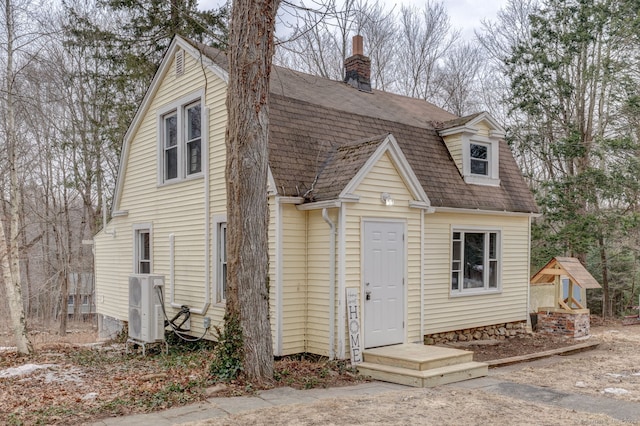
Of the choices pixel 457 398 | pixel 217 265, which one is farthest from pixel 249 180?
pixel 457 398

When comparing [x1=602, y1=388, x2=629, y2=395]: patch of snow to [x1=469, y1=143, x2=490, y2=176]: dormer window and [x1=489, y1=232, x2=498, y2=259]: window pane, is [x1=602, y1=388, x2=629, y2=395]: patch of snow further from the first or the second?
[x1=469, y1=143, x2=490, y2=176]: dormer window

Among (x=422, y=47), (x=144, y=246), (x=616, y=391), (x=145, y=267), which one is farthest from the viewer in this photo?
(x=422, y=47)

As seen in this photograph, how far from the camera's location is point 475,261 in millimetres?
11023

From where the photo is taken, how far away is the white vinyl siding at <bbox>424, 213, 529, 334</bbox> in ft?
33.0

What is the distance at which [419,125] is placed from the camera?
11633 mm

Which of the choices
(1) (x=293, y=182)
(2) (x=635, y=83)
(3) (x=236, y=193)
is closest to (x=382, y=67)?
(2) (x=635, y=83)

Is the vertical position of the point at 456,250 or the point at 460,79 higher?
the point at 460,79

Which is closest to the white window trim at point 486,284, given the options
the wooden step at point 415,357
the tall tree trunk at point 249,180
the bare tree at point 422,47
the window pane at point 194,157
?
the wooden step at point 415,357

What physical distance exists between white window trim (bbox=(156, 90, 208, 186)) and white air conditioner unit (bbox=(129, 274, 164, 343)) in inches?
86.7

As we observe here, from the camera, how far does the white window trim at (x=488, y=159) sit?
1120cm

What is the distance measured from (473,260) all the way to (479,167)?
217 centimetres

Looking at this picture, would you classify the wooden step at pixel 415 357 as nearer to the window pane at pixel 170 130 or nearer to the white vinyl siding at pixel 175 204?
the white vinyl siding at pixel 175 204

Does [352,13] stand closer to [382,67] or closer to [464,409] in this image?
[464,409]

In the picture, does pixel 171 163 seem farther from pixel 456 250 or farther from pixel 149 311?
pixel 456 250
